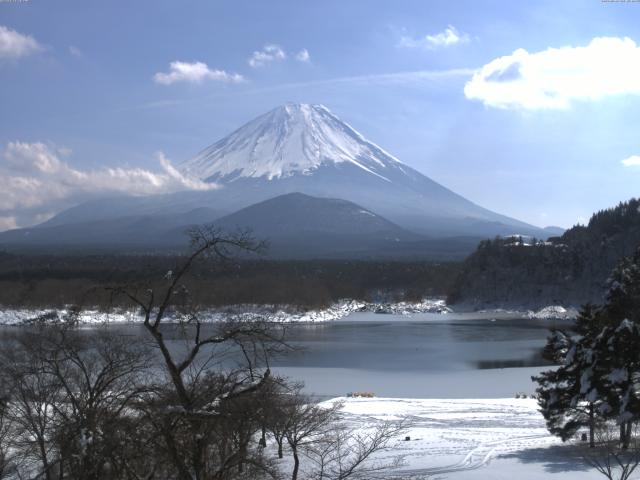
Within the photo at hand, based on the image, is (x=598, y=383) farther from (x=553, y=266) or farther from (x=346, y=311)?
(x=553, y=266)

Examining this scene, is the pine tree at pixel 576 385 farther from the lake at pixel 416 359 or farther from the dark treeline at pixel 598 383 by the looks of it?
the lake at pixel 416 359

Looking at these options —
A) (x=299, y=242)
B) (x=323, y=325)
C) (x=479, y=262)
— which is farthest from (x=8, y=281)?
(x=299, y=242)

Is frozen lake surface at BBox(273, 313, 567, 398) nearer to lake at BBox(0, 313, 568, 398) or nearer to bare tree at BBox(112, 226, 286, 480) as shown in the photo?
A: lake at BBox(0, 313, 568, 398)

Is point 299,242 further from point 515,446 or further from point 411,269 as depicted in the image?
point 515,446

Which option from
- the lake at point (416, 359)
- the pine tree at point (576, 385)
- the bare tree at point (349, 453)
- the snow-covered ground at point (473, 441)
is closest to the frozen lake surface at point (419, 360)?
the lake at point (416, 359)

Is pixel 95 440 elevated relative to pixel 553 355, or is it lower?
elevated

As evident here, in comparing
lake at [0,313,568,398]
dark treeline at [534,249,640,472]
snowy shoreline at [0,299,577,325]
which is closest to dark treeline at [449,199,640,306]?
snowy shoreline at [0,299,577,325]
